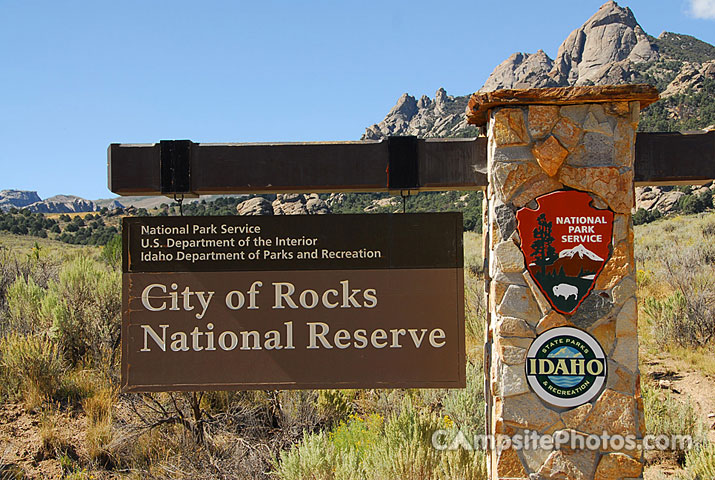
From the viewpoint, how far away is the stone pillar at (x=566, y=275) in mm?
3400

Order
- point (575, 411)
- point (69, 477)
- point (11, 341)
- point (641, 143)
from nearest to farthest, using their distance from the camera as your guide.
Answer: point (575, 411) → point (641, 143) → point (69, 477) → point (11, 341)

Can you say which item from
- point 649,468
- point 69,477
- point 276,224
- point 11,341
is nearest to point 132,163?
point 276,224

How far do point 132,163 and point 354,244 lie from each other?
1603 millimetres

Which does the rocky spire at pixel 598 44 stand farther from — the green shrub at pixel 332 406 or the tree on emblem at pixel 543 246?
the tree on emblem at pixel 543 246

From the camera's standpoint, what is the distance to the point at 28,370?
6.29 m

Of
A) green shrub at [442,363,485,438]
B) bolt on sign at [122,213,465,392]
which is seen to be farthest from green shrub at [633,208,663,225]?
bolt on sign at [122,213,465,392]

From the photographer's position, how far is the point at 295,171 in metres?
3.89

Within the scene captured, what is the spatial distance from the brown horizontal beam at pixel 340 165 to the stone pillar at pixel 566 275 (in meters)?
0.35

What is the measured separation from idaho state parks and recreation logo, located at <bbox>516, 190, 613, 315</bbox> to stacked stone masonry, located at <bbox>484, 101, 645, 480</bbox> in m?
0.04

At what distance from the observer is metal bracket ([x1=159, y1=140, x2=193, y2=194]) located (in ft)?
12.7

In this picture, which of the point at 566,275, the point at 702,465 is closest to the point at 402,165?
the point at 566,275

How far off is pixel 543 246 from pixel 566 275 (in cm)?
22

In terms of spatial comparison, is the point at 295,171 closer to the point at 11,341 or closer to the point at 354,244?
the point at 354,244

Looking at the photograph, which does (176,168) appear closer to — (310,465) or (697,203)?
(310,465)
